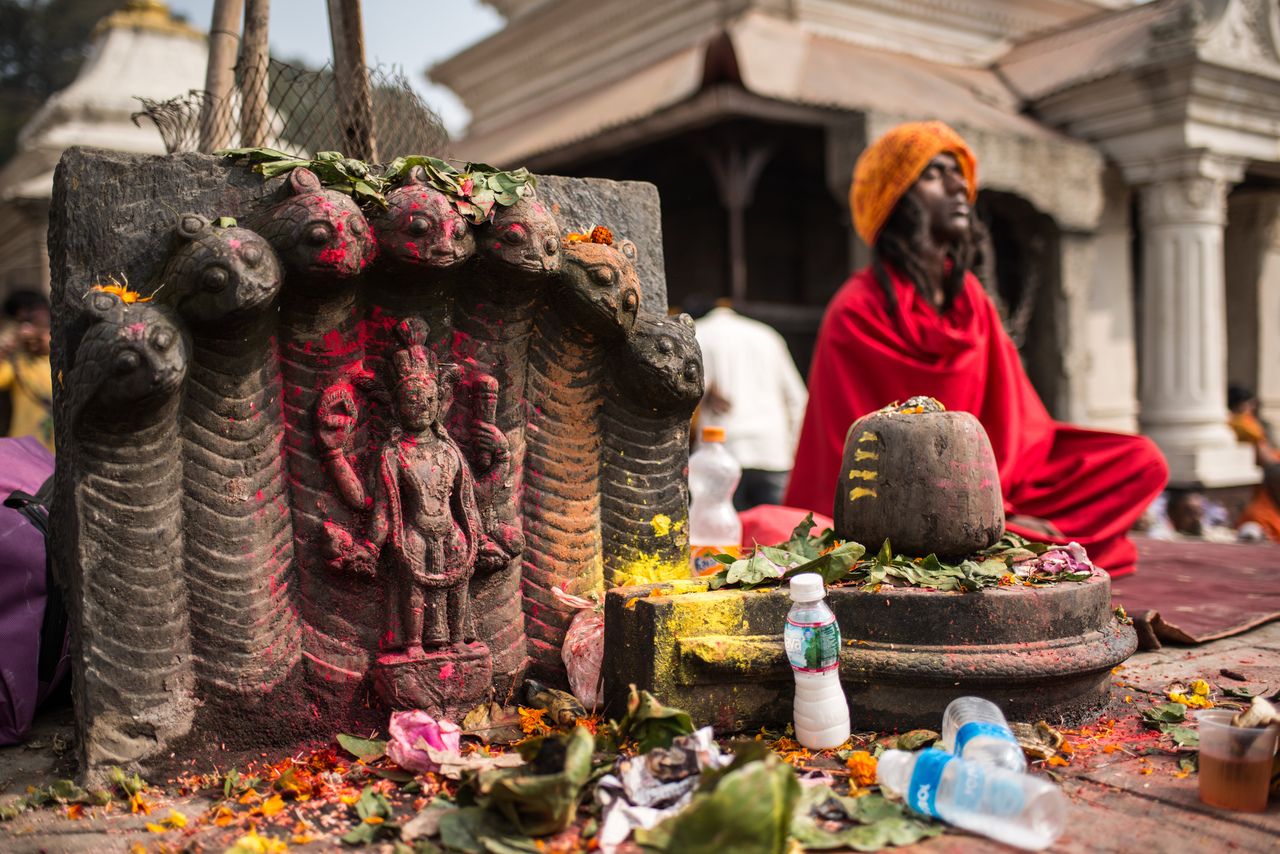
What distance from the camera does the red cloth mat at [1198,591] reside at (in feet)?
11.6

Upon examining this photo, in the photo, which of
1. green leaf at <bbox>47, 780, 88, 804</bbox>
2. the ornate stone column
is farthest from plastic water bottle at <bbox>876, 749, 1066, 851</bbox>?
the ornate stone column

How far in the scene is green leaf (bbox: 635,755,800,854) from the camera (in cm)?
177

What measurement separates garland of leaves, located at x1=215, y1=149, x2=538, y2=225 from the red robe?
7.52 ft

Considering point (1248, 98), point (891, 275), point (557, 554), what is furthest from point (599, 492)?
point (1248, 98)

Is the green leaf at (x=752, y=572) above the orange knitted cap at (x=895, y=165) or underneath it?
underneath

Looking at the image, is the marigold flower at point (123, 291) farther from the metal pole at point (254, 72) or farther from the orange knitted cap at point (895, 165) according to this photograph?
the orange knitted cap at point (895, 165)

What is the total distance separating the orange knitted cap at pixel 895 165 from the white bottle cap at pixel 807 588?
9.15 ft

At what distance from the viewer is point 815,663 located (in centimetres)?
244

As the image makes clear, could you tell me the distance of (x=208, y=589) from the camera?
7.97 feet

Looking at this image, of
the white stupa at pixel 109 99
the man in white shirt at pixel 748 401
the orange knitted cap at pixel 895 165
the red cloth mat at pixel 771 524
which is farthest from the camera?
the white stupa at pixel 109 99

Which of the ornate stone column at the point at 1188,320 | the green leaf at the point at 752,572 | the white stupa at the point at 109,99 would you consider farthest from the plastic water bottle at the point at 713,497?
the ornate stone column at the point at 1188,320

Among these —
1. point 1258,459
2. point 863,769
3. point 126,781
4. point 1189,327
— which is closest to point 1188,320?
point 1189,327

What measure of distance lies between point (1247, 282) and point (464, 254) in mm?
10672

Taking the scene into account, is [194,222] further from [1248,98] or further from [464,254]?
[1248,98]
